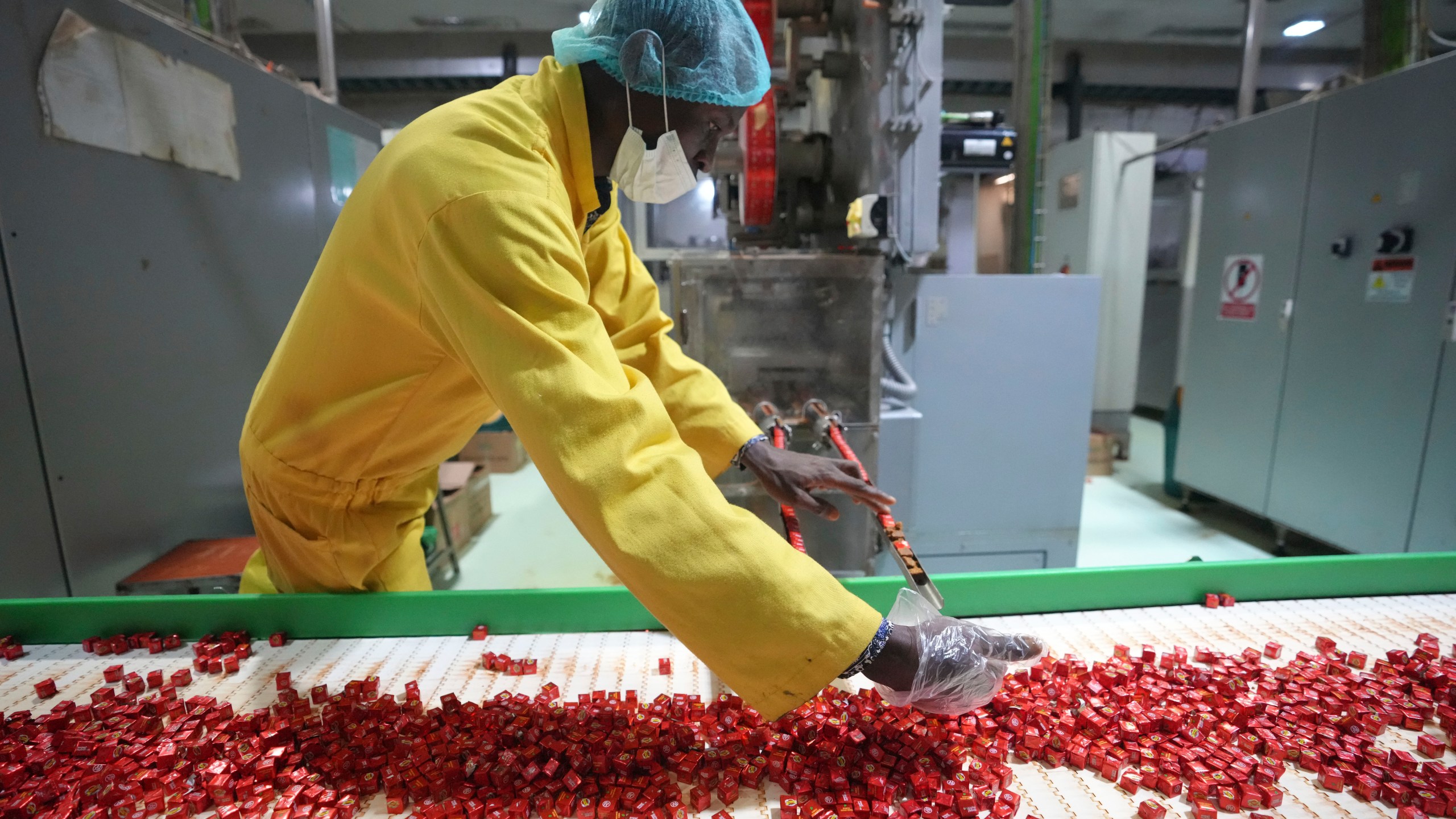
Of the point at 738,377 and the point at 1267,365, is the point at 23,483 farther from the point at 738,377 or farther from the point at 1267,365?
the point at 1267,365

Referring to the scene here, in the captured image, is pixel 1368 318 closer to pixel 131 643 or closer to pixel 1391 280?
pixel 1391 280

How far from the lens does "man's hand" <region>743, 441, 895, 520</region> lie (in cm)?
144

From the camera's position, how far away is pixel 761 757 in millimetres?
1127

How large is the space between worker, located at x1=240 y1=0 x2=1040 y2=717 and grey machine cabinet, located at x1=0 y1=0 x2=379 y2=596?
954mm

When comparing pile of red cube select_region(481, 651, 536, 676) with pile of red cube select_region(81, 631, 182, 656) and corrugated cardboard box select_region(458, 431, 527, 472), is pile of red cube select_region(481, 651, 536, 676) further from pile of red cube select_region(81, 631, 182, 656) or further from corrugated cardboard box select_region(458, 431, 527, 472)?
corrugated cardboard box select_region(458, 431, 527, 472)

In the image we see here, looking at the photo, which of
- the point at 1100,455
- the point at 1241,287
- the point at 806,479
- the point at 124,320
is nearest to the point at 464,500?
the point at 124,320

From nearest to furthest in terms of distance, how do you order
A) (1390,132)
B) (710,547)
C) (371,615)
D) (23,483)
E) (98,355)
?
(710,547)
(371,615)
(23,483)
(98,355)
(1390,132)

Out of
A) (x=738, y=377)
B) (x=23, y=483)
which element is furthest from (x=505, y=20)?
(x=23, y=483)

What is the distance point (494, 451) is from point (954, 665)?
17.4 feet

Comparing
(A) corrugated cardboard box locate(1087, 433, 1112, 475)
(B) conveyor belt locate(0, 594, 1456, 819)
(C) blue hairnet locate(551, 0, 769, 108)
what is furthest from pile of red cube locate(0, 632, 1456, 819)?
(A) corrugated cardboard box locate(1087, 433, 1112, 475)

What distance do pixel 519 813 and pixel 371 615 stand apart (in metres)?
0.70

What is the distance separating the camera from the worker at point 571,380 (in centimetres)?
92

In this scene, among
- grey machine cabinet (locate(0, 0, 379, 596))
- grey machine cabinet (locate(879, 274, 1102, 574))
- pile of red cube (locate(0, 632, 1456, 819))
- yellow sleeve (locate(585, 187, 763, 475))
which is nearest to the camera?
pile of red cube (locate(0, 632, 1456, 819))

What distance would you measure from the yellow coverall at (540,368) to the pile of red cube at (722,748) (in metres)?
0.27
